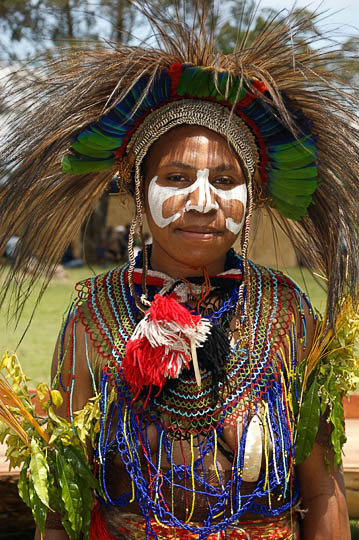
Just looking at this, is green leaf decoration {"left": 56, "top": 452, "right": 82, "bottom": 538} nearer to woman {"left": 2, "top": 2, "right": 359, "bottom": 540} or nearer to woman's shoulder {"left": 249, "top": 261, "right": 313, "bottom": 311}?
woman {"left": 2, "top": 2, "right": 359, "bottom": 540}

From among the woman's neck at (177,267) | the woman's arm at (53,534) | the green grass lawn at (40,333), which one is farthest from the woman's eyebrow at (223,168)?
the woman's arm at (53,534)

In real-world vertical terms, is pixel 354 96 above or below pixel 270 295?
above

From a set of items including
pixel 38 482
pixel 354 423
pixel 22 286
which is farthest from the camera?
pixel 354 423

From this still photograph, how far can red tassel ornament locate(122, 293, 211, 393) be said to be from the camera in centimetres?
191

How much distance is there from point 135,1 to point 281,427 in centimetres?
133

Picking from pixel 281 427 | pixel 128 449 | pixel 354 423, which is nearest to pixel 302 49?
Answer: pixel 281 427

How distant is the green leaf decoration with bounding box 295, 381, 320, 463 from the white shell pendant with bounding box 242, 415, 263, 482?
13 cm

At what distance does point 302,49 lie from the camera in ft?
6.71

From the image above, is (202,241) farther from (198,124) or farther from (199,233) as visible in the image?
(198,124)

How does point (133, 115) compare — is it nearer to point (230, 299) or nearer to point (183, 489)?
point (230, 299)

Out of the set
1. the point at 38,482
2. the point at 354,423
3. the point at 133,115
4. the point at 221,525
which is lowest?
the point at 354,423

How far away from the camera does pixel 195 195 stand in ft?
6.34

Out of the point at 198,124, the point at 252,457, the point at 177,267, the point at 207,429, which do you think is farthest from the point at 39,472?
the point at 198,124

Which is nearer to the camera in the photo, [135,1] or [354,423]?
[135,1]
